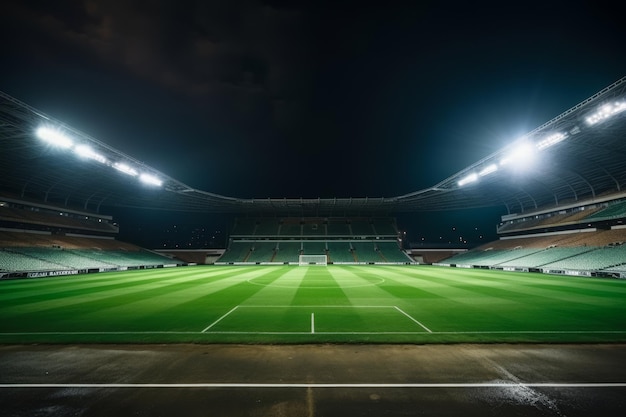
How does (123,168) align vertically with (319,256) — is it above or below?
above

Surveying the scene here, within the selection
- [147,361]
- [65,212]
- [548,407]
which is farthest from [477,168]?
[65,212]

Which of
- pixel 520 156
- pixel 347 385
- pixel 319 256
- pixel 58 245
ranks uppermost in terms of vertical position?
pixel 520 156

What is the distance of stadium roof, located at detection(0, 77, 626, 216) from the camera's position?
78.4 ft

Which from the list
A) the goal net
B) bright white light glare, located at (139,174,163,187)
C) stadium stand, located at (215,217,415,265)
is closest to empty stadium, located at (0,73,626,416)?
bright white light glare, located at (139,174,163,187)

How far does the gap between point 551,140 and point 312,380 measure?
3192 centimetres

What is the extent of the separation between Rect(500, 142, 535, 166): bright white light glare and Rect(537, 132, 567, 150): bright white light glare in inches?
39.1

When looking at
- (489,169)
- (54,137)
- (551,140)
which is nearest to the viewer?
Answer: (54,137)

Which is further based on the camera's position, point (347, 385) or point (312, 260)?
point (312, 260)

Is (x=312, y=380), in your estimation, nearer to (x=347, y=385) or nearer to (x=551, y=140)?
(x=347, y=385)

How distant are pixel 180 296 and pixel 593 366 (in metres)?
16.9

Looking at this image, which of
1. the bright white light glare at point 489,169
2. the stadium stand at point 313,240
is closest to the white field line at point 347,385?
the bright white light glare at point 489,169

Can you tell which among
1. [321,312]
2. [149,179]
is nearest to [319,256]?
[149,179]

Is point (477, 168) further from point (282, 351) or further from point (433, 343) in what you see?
point (282, 351)

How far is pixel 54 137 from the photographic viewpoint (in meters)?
24.7
